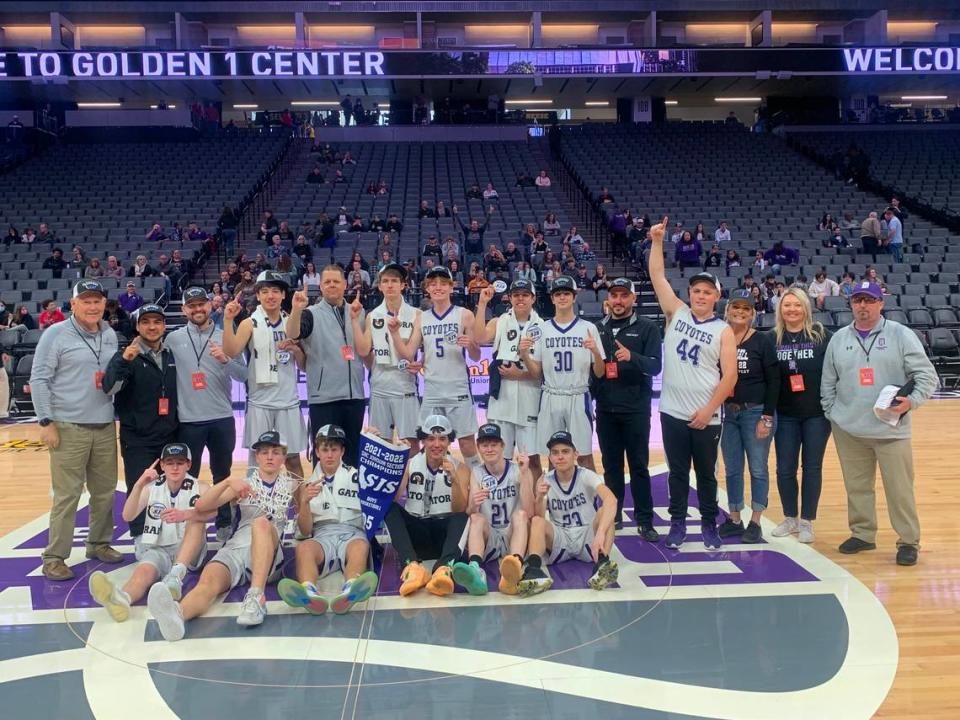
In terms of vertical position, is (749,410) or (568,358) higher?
(568,358)

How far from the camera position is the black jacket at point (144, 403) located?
5.30 meters

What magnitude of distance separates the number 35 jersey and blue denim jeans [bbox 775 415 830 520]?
61 cm

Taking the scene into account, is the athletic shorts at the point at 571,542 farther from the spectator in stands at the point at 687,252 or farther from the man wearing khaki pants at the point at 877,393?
the spectator in stands at the point at 687,252

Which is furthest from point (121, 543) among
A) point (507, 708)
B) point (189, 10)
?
point (189, 10)

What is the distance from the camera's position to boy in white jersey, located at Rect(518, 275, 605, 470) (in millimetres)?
5449

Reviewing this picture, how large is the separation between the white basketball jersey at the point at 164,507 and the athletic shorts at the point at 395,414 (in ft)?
4.40

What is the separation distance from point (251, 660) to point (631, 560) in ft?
8.15

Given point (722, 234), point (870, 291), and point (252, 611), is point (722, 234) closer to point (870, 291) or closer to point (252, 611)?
point (870, 291)

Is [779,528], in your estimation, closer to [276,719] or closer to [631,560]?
[631,560]

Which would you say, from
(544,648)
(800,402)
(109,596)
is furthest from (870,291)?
(109,596)

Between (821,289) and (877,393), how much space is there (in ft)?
31.0

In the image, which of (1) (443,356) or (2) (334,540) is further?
(1) (443,356)

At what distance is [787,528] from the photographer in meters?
5.60

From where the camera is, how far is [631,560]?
518cm
